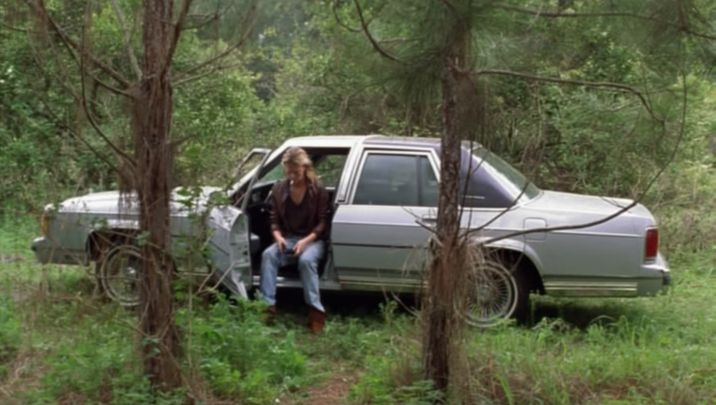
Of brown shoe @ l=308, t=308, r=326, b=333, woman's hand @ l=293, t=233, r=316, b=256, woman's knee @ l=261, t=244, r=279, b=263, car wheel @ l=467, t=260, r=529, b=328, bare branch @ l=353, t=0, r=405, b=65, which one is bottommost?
brown shoe @ l=308, t=308, r=326, b=333

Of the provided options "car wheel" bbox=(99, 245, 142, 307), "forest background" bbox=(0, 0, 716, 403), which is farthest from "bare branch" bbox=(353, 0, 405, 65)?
"car wheel" bbox=(99, 245, 142, 307)

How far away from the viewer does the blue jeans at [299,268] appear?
770 centimetres

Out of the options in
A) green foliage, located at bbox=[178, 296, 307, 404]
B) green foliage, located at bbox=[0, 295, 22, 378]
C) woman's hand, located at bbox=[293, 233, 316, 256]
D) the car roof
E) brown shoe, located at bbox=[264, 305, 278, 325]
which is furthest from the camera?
the car roof

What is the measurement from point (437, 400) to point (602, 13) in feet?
8.19

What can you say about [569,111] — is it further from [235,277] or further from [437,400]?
[437,400]

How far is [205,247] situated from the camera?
567 centimetres

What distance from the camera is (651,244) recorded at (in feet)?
25.2

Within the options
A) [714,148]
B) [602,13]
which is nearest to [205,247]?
[602,13]

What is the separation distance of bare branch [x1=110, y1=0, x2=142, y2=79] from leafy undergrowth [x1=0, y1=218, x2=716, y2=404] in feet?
4.58

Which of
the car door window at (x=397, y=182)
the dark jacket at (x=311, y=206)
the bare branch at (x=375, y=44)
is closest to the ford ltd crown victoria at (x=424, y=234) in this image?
the car door window at (x=397, y=182)

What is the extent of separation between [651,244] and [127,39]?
4.46 metres

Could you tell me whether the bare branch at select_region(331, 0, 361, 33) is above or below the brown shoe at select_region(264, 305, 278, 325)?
above

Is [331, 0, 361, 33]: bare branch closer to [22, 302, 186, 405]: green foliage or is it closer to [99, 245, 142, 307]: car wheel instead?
[99, 245, 142, 307]: car wheel

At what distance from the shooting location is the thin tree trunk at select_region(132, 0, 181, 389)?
527 centimetres
